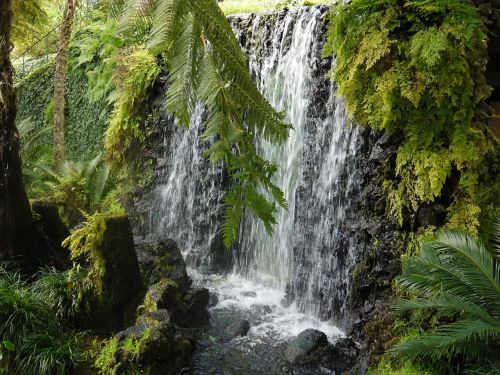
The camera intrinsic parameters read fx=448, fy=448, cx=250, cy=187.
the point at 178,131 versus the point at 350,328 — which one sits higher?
the point at 178,131

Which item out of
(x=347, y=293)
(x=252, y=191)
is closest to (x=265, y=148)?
(x=347, y=293)

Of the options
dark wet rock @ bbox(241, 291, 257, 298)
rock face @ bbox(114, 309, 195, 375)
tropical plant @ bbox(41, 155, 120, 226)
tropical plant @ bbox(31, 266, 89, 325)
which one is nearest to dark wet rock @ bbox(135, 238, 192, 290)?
tropical plant @ bbox(31, 266, 89, 325)

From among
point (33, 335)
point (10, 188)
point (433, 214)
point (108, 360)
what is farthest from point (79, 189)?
point (433, 214)

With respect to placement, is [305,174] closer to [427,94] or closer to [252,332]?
[252,332]

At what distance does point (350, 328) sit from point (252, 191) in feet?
14.9

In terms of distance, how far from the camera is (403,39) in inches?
188

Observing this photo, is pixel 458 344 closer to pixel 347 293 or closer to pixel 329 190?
pixel 347 293

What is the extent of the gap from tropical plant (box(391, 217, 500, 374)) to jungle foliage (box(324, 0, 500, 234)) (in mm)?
542

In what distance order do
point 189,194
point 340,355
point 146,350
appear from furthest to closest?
1. point 189,194
2. point 340,355
3. point 146,350

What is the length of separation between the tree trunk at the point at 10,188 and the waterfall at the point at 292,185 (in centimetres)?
248

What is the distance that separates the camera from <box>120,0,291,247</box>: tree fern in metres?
1.58

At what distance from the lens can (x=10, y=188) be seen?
5.40 m

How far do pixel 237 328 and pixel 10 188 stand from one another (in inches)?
133

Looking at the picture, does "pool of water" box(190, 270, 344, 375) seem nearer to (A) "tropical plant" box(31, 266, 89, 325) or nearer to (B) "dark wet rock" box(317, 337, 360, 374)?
(B) "dark wet rock" box(317, 337, 360, 374)
